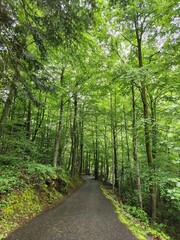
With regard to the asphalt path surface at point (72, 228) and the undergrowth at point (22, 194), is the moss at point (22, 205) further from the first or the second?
the asphalt path surface at point (72, 228)

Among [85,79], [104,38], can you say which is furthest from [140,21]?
[85,79]

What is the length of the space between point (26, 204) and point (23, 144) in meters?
2.36

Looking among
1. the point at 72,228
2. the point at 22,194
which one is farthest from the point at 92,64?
the point at 72,228

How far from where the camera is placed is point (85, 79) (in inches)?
432

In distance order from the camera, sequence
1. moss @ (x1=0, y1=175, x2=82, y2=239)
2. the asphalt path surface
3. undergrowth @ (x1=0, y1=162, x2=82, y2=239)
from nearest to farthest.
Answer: the asphalt path surface
moss @ (x1=0, y1=175, x2=82, y2=239)
undergrowth @ (x1=0, y1=162, x2=82, y2=239)

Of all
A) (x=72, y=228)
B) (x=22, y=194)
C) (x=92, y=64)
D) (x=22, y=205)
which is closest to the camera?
(x=72, y=228)

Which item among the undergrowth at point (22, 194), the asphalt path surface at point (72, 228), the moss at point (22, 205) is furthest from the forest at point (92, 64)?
the asphalt path surface at point (72, 228)

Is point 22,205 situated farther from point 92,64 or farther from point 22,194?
point 92,64

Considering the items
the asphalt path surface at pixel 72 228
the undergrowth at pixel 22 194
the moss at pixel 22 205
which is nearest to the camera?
the asphalt path surface at pixel 72 228

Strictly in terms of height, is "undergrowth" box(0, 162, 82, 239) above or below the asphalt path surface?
above

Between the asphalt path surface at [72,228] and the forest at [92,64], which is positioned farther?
the forest at [92,64]

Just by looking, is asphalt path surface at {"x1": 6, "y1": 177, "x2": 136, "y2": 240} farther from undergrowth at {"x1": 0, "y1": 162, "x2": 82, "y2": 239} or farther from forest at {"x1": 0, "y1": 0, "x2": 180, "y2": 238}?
forest at {"x1": 0, "y1": 0, "x2": 180, "y2": 238}

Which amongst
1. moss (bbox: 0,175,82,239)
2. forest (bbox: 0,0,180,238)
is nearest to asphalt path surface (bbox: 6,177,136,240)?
moss (bbox: 0,175,82,239)

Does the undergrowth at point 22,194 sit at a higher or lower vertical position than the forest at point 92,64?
lower
